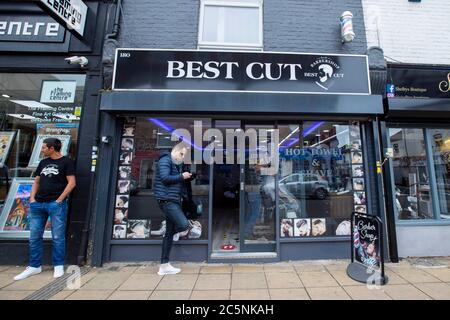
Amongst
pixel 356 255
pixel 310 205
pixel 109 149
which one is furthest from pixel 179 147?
pixel 356 255

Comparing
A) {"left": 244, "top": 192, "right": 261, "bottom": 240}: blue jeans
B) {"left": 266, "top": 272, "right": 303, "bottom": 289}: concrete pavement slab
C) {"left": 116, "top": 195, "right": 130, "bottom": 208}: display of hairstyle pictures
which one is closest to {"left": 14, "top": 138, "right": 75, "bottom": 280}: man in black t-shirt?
{"left": 116, "top": 195, "right": 130, "bottom": 208}: display of hairstyle pictures

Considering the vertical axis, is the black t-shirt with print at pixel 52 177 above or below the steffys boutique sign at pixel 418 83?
below

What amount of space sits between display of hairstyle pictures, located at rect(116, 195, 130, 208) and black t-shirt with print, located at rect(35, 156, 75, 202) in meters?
0.86

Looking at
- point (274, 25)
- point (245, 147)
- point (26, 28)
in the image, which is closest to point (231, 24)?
point (274, 25)

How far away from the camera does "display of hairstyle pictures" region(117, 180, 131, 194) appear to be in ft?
14.7

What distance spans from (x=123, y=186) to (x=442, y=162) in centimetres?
618

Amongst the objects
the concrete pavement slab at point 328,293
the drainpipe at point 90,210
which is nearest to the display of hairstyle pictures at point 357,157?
the concrete pavement slab at point 328,293

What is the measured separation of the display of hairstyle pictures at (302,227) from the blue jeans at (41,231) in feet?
12.5

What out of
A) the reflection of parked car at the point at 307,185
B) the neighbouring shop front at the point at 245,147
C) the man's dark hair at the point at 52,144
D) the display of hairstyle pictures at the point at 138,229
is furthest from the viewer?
the reflection of parked car at the point at 307,185

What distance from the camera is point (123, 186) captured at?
4508mm

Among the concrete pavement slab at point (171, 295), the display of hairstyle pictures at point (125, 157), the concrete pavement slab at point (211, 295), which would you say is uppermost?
the display of hairstyle pictures at point (125, 157)

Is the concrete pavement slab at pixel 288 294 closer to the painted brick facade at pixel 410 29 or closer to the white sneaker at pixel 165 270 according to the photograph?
the white sneaker at pixel 165 270

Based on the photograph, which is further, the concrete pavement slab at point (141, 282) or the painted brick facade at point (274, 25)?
the painted brick facade at point (274, 25)

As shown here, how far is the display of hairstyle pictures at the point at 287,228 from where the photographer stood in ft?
14.7
